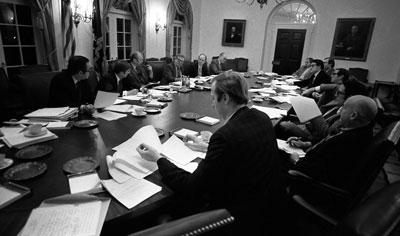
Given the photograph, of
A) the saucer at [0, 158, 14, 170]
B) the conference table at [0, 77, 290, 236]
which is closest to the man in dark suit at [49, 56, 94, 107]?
the conference table at [0, 77, 290, 236]

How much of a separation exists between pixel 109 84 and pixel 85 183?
2.25m

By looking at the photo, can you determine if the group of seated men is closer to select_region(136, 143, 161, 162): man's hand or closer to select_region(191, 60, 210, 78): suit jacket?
select_region(136, 143, 161, 162): man's hand

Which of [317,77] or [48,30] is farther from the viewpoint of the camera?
[317,77]

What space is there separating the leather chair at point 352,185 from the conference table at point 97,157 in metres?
0.82

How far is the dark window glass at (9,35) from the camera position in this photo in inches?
158

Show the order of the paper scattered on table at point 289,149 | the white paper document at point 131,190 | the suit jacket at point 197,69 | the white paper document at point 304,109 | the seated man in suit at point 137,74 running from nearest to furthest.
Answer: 1. the white paper document at point 131,190
2. the paper scattered on table at point 289,149
3. the white paper document at point 304,109
4. the seated man in suit at point 137,74
5. the suit jacket at point 197,69

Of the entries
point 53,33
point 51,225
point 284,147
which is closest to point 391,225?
point 51,225

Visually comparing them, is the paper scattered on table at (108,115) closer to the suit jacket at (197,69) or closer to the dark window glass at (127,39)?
the suit jacket at (197,69)

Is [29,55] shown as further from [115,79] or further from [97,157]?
[97,157]

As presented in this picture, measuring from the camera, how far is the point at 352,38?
269 inches

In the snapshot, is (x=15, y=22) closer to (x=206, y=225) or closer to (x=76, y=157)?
(x=76, y=157)

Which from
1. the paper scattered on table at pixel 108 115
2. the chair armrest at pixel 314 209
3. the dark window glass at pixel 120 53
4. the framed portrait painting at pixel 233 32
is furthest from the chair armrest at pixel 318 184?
the framed portrait painting at pixel 233 32

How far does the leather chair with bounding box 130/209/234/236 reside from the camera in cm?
43

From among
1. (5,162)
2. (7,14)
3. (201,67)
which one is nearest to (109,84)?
(5,162)
